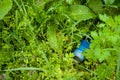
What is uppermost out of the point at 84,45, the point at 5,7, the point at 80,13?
the point at 5,7

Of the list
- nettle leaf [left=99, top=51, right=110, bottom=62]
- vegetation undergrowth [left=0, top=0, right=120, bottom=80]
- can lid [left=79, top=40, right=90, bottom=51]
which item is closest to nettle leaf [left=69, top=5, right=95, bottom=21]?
vegetation undergrowth [left=0, top=0, right=120, bottom=80]

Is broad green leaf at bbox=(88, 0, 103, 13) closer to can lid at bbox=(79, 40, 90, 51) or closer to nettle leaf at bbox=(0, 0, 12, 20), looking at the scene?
can lid at bbox=(79, 40, 90, 51)

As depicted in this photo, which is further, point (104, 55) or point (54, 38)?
point (54, 38)

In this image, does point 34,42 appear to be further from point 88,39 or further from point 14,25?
point 88,39

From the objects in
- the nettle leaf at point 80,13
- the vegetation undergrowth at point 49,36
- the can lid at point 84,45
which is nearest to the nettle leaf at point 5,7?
the vegetation undergrowth at point 49,36

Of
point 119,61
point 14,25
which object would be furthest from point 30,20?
point 119,61

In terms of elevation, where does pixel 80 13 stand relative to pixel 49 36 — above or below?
above

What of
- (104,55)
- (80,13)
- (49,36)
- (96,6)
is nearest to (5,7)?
(49,36)

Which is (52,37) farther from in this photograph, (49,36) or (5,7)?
(5,7)
